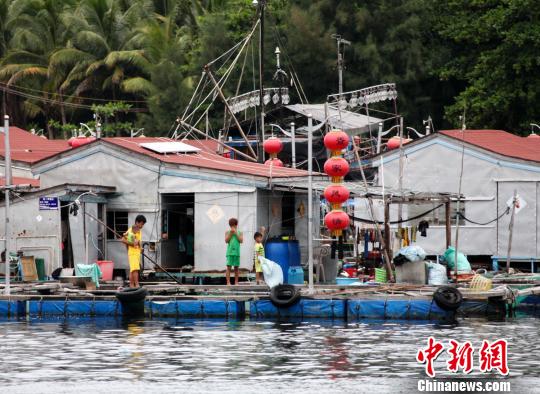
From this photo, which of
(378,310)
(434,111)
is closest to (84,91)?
(434,111)

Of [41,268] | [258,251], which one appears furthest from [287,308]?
[41,268]

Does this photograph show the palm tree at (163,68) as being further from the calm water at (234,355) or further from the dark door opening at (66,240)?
the calm water at (234,355)

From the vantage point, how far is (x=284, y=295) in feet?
104

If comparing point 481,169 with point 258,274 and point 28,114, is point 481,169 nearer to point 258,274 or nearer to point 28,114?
point 258,274

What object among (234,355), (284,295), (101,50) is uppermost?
(101,50)

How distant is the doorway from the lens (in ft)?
128

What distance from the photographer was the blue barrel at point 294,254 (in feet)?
121

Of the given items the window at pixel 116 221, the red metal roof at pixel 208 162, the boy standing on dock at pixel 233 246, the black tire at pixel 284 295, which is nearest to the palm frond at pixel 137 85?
the red metal roof at pixel 208 162

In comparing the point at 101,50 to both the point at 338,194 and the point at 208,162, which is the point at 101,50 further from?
the point at 338,194

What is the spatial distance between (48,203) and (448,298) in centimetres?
1232

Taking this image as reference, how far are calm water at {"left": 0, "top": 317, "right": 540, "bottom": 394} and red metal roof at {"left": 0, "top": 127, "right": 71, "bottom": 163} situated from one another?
57.6 feet

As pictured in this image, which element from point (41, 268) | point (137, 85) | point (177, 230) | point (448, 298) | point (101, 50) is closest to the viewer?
point (448, 298)

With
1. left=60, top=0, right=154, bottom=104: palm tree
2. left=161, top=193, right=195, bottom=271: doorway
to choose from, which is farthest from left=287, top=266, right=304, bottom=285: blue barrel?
left=60, top=0, right=154, bottom=104: palm tree

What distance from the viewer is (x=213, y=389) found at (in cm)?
2111
